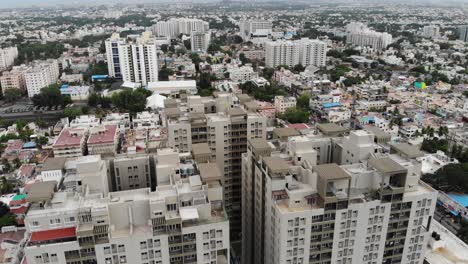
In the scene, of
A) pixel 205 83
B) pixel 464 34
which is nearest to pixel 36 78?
pixel 205 83

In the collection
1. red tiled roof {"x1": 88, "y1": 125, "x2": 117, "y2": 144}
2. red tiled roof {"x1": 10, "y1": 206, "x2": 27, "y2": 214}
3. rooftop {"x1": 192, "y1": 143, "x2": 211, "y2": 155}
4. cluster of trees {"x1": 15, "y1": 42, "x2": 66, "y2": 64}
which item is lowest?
red tiled roof {"x1": 10, "y1": 206, "x2": 27, "y2": 214}

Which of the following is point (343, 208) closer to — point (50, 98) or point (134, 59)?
point (50, 98)

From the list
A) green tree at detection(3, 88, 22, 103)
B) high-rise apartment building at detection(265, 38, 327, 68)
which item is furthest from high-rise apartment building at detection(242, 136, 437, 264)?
high-rise apartment building at detection(265, 38, 327, 68)

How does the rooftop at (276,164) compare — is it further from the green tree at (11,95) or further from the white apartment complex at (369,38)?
the white apartment complex at (369,38)

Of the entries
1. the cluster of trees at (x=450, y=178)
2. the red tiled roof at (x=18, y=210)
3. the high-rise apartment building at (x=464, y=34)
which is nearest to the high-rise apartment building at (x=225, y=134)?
the red tiled roof at (x=18, y=210)

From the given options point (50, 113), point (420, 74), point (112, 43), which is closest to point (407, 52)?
point (420, 74)

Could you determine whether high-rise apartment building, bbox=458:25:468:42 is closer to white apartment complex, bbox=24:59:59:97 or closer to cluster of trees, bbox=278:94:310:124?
cluster of trees, bbox=278:94:310:124
